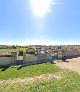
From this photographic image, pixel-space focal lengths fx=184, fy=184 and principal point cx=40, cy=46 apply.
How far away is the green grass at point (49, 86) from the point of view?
13141mm

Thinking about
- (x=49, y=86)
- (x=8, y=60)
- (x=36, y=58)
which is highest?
(x=36, y=58)

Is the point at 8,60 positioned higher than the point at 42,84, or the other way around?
the point at 8,60

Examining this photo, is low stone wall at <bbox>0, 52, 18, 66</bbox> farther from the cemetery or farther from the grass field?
the grass field

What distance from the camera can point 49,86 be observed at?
13797mm

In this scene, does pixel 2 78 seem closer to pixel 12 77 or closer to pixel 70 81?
pixel 12 77

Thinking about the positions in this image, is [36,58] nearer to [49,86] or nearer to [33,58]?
[33,58]

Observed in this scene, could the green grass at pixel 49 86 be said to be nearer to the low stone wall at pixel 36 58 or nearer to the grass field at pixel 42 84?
the grass field at pixel 42 84

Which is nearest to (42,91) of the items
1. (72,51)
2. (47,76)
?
(47,76)

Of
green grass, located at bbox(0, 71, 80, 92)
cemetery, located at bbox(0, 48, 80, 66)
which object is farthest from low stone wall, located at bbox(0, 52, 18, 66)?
green grass, located at bbox(0, 71, 80, 92)

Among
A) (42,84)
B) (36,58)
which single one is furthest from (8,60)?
(42,84)

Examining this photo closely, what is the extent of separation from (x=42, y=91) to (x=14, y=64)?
1210 centimetres

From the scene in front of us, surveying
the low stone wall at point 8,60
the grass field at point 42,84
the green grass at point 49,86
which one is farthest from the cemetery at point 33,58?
the green grass at point 49,86

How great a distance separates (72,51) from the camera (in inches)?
1278

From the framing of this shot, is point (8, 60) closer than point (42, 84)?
No
